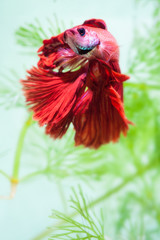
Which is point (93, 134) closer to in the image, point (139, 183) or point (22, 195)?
point (22, 195)

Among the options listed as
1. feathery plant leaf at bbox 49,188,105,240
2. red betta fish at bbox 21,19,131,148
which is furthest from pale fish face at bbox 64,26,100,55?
feathery plant leaf at bbox 49,188,105,240

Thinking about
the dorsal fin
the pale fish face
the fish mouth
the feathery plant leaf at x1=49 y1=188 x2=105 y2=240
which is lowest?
the feathery plant leaf at x1=49 y1=188 x2=105 y2=240

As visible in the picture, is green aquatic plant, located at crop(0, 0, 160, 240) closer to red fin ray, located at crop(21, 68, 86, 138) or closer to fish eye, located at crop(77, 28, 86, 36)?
red fin ray, located at crop(21, 68, 86, 138)

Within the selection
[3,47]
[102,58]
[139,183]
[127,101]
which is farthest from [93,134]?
[139,183]

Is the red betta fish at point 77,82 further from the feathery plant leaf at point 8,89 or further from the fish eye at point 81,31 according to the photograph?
the feathery plant leaf at point 8,89

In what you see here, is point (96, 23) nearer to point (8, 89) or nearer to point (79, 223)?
point (79, 223)

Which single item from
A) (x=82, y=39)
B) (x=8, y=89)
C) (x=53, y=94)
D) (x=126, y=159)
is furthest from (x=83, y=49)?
(x=126, y=159)

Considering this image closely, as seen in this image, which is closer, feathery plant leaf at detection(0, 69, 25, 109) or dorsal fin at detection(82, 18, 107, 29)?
dorsal fin at detection(82, 18, 107, 29)

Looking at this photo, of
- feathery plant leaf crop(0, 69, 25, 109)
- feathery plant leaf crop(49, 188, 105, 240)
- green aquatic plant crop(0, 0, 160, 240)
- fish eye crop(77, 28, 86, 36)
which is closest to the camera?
fish eye crop(77, 28, 86, 36)
